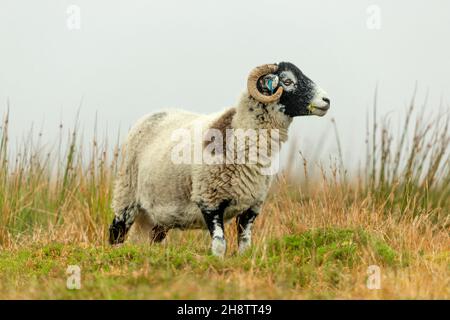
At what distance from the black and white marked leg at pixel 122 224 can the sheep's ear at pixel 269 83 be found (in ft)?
9.07

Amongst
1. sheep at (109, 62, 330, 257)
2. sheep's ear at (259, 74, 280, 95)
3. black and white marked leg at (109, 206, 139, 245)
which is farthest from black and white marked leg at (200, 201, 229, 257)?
black and white marked leg at (109, 206, 139, 245)

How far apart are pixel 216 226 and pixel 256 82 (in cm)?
181

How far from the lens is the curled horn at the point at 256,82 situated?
32.4 ft

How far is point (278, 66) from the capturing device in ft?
33.3

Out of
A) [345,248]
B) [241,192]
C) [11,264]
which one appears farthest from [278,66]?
[11,264]

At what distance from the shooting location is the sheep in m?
9.75

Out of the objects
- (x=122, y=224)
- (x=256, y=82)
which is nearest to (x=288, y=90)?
(x=256, y=82)

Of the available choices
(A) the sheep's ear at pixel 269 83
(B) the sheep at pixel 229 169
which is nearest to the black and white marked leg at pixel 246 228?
(B) the sheep at pixel 229 169

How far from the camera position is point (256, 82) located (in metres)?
10.0

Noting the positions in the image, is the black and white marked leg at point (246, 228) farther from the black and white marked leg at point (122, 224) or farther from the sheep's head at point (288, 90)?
the black and white marked leg at point (122, 224)

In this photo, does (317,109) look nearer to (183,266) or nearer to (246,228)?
(246,228)

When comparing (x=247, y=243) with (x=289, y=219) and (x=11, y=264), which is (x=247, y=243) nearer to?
(x=289, y=219)
